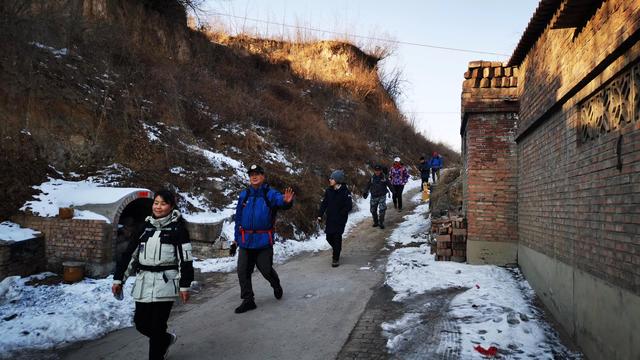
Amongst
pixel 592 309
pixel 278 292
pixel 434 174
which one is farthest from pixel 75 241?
pixel 434 174

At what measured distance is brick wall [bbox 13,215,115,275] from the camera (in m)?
6.96

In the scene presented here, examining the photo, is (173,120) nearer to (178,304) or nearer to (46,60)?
(46,60)

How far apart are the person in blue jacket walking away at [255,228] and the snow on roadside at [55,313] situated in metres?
1.56

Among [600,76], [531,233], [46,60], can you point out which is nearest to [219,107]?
[46,60]

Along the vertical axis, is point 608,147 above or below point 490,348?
above

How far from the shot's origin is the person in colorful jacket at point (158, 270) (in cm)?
390

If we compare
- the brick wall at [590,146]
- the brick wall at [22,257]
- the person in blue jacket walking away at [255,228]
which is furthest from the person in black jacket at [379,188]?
the brick wall at [22,257]

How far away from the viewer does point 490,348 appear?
4.21 metres

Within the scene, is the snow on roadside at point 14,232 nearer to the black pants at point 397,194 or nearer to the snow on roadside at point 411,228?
the snow on roadside at point 411,228

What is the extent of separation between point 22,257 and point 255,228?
4011mm

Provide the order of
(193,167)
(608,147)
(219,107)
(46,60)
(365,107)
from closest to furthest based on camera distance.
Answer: (608,147)
(46,60)
(193,167)
(219,107)
(365,107)

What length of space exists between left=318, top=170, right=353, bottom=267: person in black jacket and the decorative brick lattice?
464 centimetres

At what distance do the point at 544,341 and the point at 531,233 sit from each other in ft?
8.77

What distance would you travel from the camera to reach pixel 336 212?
8359mm
